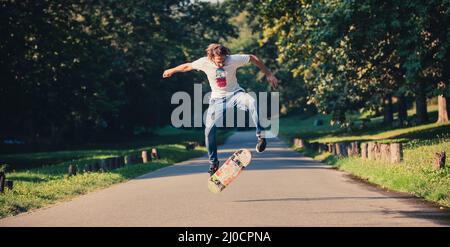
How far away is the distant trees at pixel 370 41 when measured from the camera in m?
23.5

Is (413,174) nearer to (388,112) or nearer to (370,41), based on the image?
(370,41)

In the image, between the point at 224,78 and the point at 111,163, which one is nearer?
the point at 224,78

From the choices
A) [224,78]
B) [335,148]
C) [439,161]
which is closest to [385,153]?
[439,161]

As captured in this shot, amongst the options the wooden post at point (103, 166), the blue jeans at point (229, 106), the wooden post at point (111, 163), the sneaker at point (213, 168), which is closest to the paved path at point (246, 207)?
the sneaker at point (213, 168)

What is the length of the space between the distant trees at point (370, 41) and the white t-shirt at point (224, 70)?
1153 centimetres

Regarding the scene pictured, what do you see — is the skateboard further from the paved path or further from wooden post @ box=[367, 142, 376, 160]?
wooden post @ box=[367, 142, 376, 160]

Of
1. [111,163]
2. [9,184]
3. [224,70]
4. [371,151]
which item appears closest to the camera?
[224,70]

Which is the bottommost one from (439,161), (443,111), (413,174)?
(413,174)

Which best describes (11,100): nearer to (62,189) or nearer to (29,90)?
(29,90)

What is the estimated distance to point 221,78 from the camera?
→ 39.9 feet

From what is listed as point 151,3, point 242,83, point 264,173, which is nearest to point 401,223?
point 264,173

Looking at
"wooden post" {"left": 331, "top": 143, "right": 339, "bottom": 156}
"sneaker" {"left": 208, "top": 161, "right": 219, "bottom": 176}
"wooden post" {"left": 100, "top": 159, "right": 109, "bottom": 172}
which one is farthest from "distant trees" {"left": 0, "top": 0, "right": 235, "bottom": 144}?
"sneaker" {"left": 208, "top": 161, "right": 219, "bottom": 176}

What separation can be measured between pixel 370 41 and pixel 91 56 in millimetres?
19592

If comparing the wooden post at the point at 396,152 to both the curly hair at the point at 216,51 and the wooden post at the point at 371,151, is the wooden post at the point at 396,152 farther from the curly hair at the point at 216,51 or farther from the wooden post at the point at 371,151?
the curly hair at the point at 216,51
